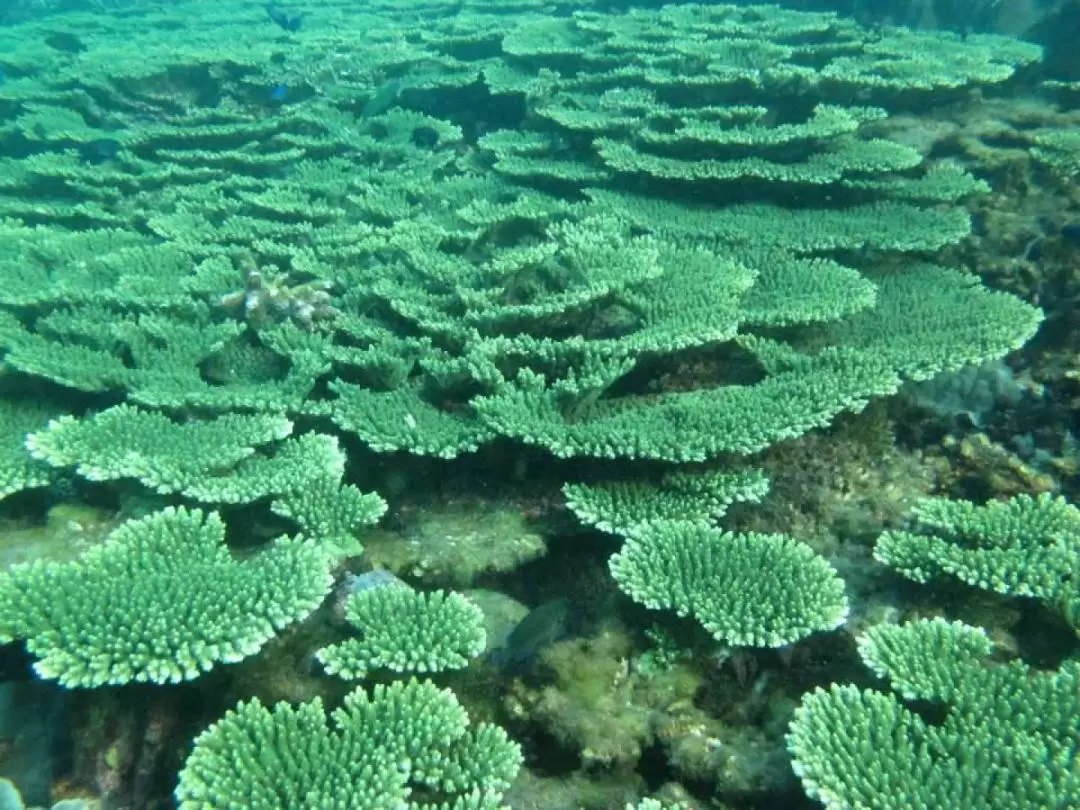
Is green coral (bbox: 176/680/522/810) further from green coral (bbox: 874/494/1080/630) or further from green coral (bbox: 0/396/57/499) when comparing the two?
green coral (bbox: 874/494/1080/630)

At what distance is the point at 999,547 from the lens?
12.3ft

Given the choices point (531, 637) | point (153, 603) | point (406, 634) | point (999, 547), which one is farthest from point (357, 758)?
point (999, 547)

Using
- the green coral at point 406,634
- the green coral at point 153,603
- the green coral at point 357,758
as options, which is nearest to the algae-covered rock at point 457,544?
the green coral at point 406,634

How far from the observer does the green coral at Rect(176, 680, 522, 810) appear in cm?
281

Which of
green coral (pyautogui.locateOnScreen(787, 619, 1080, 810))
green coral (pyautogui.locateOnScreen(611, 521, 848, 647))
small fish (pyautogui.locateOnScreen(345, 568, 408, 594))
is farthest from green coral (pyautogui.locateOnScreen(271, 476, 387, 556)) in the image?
green coral (pyautogui.locateOnScreen(787, 619, 1080, 810))

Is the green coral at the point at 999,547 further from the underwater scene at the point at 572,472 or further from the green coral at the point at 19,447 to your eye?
the green coral at the point at 19,447

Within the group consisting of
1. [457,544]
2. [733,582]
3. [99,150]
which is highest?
[99,150]

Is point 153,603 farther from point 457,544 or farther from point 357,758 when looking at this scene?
point 457,544

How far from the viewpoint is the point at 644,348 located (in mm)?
4570

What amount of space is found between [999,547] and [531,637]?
7.71ft

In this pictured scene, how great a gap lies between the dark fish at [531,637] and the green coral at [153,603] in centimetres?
87

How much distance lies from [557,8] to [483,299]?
1128 centimetres

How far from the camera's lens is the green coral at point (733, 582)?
3.32 metres

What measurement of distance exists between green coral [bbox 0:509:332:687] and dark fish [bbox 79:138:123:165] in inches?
299
